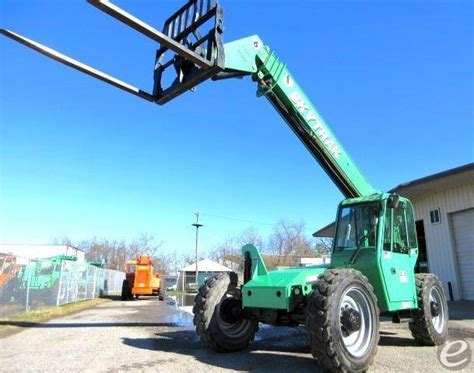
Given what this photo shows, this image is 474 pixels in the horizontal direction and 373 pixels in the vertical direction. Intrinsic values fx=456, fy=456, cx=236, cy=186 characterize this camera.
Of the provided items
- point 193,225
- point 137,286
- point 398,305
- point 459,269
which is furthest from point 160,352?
point 193,225

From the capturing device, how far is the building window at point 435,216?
1786 cm

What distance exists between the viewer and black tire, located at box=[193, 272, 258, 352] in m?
7.76

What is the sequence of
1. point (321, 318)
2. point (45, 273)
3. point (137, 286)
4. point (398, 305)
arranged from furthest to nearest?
point (137, 286), point (45, 273), point (398, 305), point (321, 318)

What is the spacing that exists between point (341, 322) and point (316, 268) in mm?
1800

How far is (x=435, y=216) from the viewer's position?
1809cm

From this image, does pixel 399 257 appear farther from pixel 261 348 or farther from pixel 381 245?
pixel 261 348

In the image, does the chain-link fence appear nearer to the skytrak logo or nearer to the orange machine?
the orange machine

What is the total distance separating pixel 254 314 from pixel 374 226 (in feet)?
8.54

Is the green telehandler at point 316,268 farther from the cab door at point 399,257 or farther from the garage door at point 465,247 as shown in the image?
the garage door at point 465,247

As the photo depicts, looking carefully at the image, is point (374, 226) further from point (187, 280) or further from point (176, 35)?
point (187, 280)

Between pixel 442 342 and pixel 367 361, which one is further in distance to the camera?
pixel 442 342

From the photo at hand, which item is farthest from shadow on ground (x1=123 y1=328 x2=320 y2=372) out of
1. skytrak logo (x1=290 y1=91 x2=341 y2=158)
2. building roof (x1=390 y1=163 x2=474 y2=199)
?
building roof (x1=390 y1=163 x2=474 y2=199)

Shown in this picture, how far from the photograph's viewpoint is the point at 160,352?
7.88 meters

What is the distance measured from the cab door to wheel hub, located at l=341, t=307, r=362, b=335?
4.41 ft
